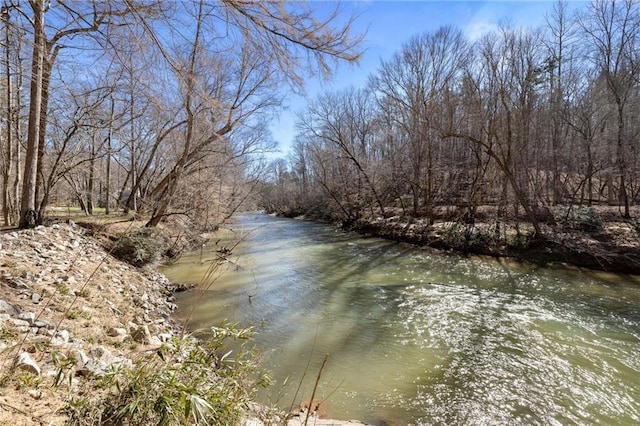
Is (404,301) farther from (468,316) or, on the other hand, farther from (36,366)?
(36,366)

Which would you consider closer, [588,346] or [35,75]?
[35,75]

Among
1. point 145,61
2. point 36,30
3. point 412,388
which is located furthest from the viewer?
point 412,388

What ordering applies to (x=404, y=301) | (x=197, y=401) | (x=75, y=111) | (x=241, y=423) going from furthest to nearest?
(x=75, y=111) → (x=404, y=301) → (x=241, y=423) → (x=197, y=401)

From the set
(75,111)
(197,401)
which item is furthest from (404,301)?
(75,111)

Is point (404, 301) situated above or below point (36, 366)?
below

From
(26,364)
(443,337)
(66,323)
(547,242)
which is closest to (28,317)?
(66,323)

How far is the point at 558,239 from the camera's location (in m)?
11.1

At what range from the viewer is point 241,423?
200cm

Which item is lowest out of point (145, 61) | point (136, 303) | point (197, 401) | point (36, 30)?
point (136, 303)

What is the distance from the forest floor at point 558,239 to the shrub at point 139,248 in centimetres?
1137

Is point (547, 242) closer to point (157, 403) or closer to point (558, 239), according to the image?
point (558, 239)

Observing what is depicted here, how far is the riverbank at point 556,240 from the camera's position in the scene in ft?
32.2

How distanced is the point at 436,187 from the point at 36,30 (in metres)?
18.0

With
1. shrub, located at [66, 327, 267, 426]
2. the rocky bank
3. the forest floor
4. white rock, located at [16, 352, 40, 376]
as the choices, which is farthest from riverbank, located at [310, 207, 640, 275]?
white rock, located at [16, 352, 40, 376]
